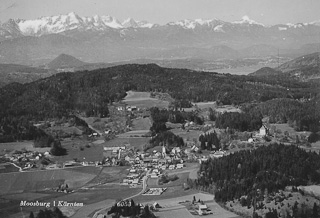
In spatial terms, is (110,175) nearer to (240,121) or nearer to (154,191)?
(154,191)

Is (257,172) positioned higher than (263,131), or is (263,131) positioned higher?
(257,172)

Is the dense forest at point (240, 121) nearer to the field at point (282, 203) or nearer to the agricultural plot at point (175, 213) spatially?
the field at point (282, 203)

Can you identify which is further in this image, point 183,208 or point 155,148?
point 155,148

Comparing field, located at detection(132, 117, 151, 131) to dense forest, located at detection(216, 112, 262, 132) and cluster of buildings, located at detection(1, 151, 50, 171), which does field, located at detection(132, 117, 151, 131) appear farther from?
cluster of buildings, located at detection(1, 151, 50, 171)

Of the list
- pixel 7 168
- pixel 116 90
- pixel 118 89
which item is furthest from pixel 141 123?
pixel 7 168

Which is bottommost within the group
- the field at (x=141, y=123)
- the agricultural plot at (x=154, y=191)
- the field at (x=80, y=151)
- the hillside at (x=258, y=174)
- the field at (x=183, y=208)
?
the field at (x=141, y=123)

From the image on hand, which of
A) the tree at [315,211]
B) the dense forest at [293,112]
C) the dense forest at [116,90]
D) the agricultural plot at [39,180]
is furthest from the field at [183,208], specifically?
the dense forest at [116,90]

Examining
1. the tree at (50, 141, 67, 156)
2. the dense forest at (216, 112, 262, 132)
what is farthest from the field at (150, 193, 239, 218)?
the dense forest at (216, 112, 262, 132)
